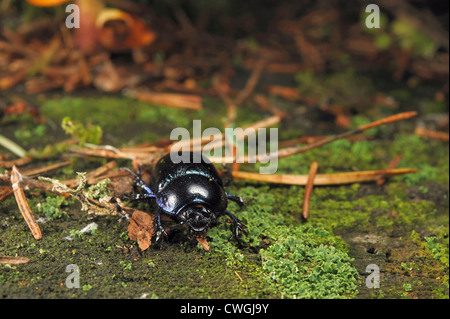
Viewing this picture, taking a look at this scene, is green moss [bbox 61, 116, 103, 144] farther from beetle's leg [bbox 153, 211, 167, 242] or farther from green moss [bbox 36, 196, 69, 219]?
beetle's leg [bbox 153, 211, 167, 242]

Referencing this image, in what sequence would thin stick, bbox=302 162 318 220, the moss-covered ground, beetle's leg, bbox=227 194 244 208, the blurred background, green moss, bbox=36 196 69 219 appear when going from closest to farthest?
the moss-covered ground
the blurred background
green moss, bbox=36 196 69 219
beetle's leg, bbox=227 194 244 208
thin stick, bbox=302 162 318 220

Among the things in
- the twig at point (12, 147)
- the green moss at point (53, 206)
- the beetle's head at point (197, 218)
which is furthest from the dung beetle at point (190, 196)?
the twig at point (12, 147)

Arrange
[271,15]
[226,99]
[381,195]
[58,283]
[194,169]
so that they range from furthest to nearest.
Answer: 1. [271,15]
2. [226,99]
3. [381,195]
4. [194,169]
5. [58,283]

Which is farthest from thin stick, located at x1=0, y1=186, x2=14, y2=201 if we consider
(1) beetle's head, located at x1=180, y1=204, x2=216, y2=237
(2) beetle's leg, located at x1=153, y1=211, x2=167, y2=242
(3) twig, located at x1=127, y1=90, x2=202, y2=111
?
(3) twig, located at x1=127, y1=90, x2=202, y2=111

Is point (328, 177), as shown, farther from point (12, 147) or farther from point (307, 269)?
point (12, 147)

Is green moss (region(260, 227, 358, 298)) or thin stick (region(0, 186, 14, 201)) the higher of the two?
thin stick (region(0, 186, 14, 201))

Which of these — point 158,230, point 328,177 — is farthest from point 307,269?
point 328,177

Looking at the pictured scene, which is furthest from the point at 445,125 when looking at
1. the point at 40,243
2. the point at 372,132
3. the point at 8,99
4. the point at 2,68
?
the point at 2,68

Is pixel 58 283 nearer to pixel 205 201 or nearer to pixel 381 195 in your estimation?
pixel 205 201
